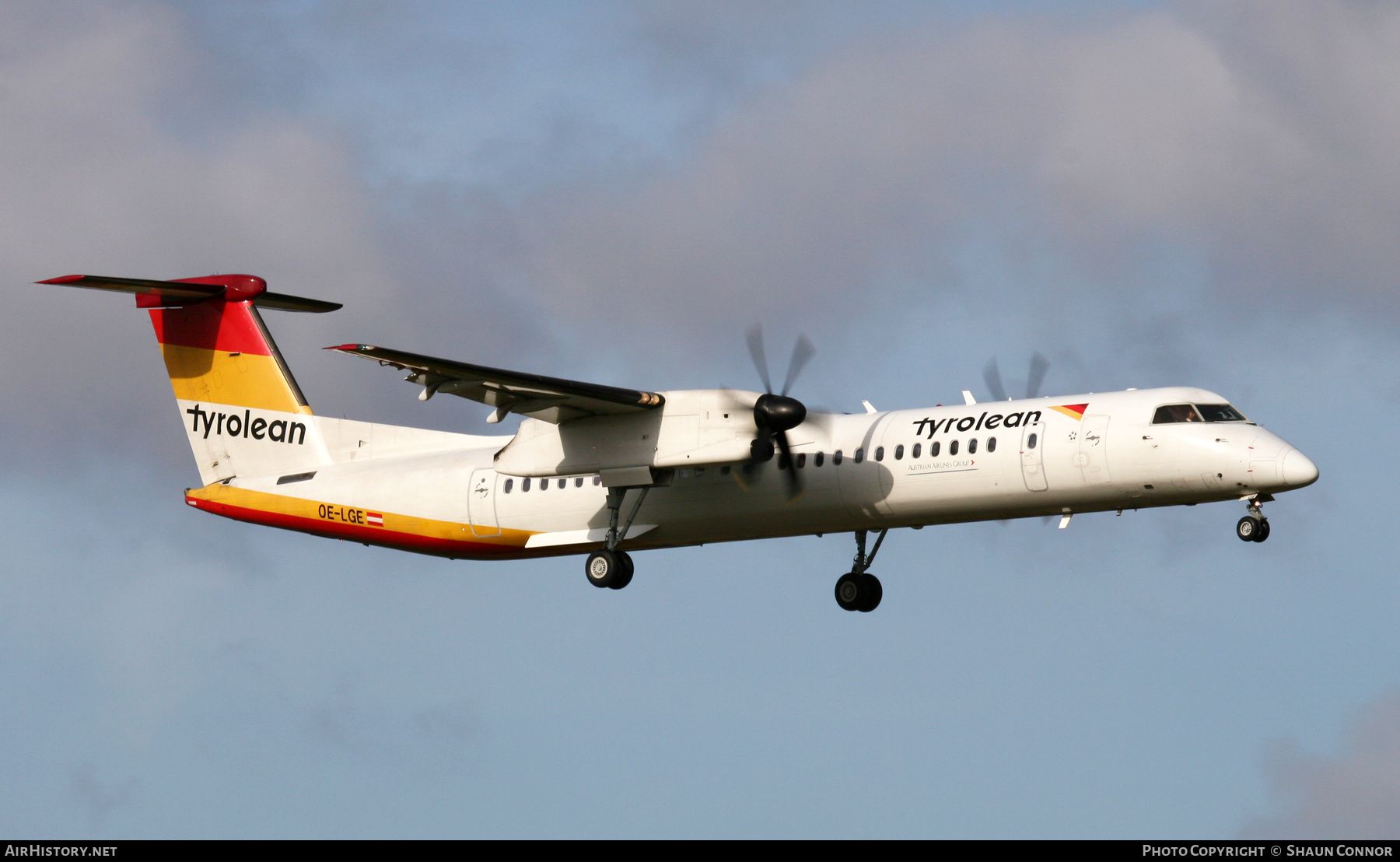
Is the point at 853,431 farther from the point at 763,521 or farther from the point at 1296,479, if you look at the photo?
the point at 1296,479

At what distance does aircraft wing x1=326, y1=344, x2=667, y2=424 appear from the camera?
22.5 meters

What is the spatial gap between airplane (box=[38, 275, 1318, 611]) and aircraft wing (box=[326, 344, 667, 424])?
0.12ft

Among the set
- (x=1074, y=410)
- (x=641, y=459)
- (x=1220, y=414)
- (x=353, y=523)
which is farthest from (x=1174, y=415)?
(x=353, y=523)

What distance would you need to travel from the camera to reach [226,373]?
28.9 m

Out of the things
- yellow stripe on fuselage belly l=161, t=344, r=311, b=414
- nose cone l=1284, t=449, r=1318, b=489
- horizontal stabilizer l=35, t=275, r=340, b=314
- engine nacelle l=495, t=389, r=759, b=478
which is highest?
horizontal stabilizer l=35, t=275, r=340, b=314

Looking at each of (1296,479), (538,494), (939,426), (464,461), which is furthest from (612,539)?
(1296,479)

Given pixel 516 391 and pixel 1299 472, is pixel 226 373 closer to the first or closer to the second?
pixel 516 391

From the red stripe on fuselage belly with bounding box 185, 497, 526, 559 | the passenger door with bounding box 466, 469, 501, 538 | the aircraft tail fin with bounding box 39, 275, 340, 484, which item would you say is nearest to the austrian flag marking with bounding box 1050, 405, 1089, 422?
the red stripe on fuselage belly with bounding box 185, 497, 526, 559

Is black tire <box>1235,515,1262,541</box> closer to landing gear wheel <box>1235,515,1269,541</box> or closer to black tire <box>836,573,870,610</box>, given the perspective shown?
landing gear wheel <box>1235,515,1269,541</box>

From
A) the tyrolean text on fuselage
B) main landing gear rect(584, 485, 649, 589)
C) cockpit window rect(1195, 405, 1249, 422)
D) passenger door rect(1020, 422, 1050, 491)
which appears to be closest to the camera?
cockpit window rect(1195, 405, 1249, 422)

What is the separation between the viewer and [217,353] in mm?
28828

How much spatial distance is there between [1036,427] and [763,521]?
14.1ft

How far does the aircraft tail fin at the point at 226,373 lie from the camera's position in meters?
28.4

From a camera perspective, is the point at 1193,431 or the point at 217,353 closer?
the point at 1193,431
